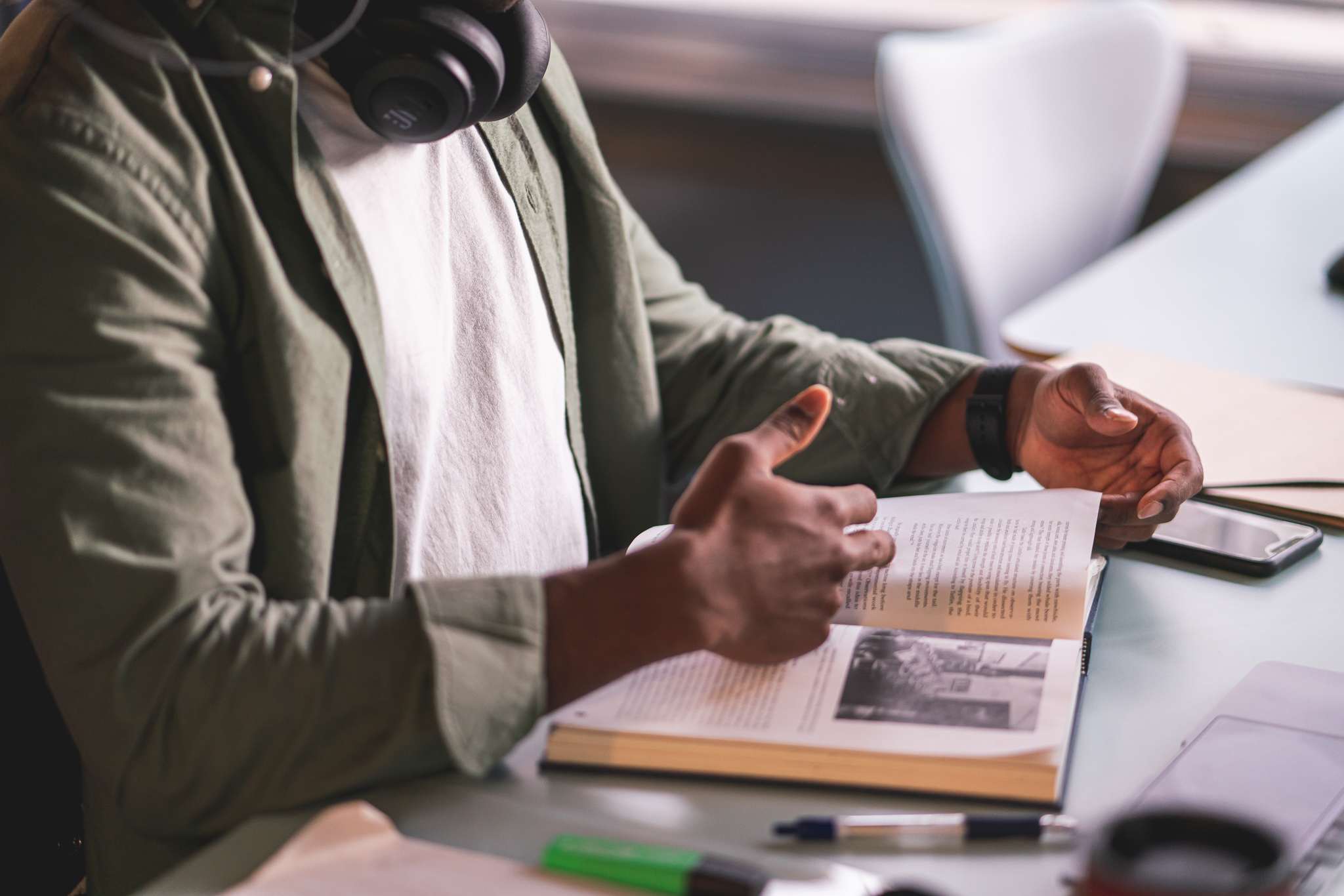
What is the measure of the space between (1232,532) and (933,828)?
466 mm

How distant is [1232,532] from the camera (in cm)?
96

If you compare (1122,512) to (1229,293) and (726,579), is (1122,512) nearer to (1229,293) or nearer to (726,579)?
(726,579)

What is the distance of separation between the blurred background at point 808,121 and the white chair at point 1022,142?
508 mm

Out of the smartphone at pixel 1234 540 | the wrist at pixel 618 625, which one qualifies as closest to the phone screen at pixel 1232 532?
the smartphone at pixel 1234 540

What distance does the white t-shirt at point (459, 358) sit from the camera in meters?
0.86

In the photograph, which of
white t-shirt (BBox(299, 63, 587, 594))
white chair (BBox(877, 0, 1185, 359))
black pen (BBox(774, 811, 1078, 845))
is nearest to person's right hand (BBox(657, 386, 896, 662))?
black pen (BBox(774, 811, 1078, 845))

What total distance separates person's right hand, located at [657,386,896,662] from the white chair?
99cm

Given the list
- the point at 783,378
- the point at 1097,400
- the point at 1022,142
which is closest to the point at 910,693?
the point at 1097,400

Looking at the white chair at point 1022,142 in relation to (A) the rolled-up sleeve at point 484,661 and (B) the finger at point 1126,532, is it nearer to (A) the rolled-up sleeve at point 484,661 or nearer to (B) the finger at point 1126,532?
(B) the finger at point 1126,532

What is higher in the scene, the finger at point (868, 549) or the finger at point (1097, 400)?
the finger at point (1097, 400)

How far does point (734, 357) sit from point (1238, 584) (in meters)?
0.47

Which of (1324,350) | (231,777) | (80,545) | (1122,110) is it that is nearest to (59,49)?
(80,545)

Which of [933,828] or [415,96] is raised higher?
[415,96]

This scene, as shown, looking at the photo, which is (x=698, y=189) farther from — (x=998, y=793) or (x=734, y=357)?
(x=998, y=793)
